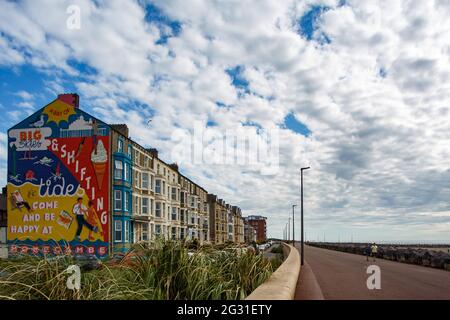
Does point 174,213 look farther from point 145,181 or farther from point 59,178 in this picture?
point 59,178

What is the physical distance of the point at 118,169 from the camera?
39.9m

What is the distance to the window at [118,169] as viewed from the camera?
130ft

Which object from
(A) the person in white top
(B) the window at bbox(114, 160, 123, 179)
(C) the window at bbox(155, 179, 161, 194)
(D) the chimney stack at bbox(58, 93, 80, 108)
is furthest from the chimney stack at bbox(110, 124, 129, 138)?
(C) the window at bbox(155, 179, 161, 194)

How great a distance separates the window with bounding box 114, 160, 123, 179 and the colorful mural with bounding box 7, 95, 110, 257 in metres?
1.12

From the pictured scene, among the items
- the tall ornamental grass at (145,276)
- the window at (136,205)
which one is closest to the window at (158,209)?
the window at (136,205)

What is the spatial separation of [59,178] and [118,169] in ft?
16.3

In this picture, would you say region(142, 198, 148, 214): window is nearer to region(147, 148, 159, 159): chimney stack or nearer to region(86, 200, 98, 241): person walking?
region(147, 148, 159, 159): chimney stack

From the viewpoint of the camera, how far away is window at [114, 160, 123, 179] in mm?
39750

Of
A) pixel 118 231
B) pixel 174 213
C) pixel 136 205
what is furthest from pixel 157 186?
pixel 118 231

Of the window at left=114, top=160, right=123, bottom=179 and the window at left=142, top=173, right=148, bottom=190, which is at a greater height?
the window at left=114, top=160, right=123, bottom=179

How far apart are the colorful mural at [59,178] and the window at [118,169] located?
1.12 m
